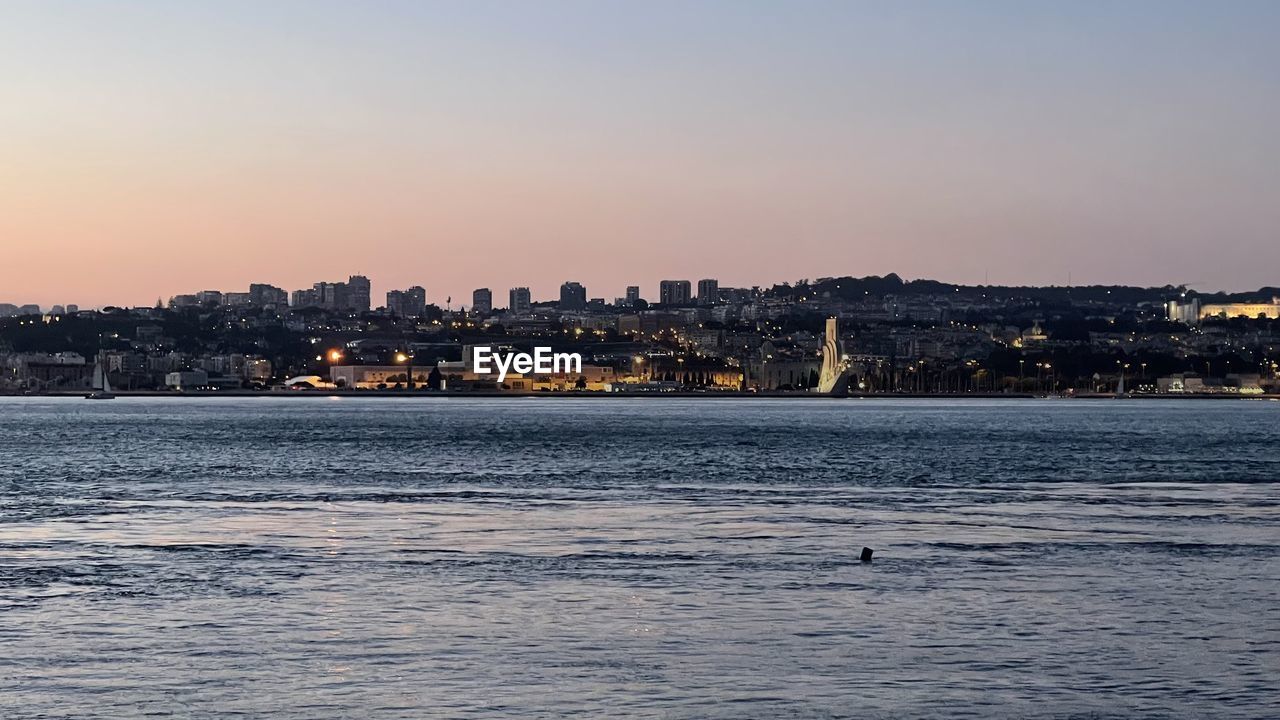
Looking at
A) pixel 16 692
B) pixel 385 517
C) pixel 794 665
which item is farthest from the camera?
pixel 385 517

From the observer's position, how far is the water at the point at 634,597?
1319cm

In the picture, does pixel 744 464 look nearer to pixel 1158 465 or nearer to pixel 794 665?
pixel 1158 465

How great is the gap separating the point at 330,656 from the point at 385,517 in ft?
46.7

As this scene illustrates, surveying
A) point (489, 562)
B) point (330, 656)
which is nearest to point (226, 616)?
point (330, 656)

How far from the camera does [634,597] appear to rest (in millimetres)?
18188

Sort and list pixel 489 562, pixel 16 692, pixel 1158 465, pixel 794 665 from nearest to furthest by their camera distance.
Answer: pixel 16 692 < pixel 794 665 < pixel 489 562 < pixel 1158 465

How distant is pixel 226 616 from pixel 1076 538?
43.4 feet

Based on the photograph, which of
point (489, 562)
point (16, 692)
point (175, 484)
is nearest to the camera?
point (16, 692)

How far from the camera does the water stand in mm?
13188

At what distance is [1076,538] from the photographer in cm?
2533

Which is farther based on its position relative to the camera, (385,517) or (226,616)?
(385,517)

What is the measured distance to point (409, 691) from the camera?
13156mm

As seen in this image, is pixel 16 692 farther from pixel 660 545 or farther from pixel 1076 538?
pixel 1076 538

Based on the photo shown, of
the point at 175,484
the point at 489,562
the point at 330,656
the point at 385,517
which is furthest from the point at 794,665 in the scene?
the point at 175,484
